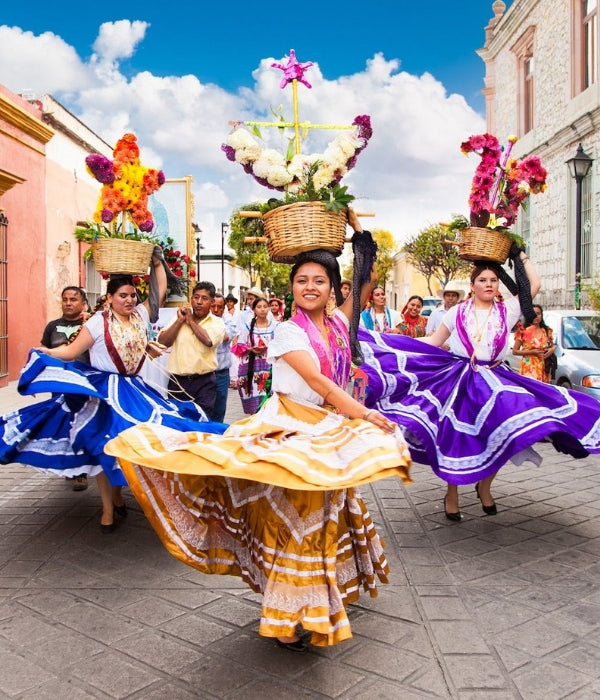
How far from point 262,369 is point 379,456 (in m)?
6.94

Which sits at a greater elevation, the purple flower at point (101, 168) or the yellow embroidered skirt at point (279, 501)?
the purple flower at point (101, 168)

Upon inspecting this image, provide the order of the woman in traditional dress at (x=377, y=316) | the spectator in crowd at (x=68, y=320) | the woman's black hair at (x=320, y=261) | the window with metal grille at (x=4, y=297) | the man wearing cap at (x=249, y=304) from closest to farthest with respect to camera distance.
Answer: the woman's black hair at (x=320, y=261)
the spectator in crowd at (x=68, y=320)
the woman in traditional dress at (x=377, y=316)
the man wearing cap at (x=249, y=304)
the window with metal grille at (x=4, y=297)

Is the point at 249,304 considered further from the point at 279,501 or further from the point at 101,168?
the point at 279,501

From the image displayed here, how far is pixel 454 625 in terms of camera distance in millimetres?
3650

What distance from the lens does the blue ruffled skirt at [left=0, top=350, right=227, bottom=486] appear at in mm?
4820

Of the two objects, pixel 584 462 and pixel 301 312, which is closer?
pixel 301 312

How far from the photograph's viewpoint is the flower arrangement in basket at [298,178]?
3549 millimetres

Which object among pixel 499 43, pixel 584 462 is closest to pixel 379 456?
pixel 584 462

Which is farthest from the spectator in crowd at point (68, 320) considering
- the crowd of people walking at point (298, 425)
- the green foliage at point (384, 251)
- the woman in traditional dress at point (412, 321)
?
the green foliage at point (384, 251)

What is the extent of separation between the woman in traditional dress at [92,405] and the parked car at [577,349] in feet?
20.7

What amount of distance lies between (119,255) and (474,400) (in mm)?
2814

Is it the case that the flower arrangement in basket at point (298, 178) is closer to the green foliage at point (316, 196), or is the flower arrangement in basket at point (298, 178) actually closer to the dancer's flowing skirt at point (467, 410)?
the green foliage at point (316, 196)

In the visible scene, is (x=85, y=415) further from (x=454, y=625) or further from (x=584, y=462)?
(x=584, y=462)

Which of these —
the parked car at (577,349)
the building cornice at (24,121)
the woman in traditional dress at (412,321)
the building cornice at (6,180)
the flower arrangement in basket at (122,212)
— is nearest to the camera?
the flower arrangement in basket at (122,212)
